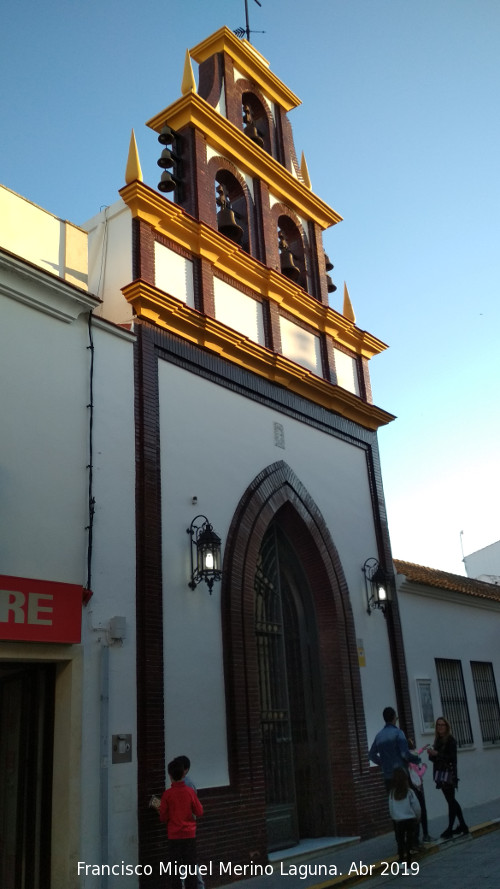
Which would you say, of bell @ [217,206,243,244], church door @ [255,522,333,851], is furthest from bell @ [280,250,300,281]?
church door @ [255,522,333,851]

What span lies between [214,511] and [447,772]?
15.5 ft

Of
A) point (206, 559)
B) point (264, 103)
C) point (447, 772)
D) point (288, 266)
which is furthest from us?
point (264, 103)

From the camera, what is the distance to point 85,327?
368 inches

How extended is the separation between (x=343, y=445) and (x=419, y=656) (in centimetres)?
393

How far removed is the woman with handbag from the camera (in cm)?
1066

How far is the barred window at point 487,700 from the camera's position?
15383 millimetres

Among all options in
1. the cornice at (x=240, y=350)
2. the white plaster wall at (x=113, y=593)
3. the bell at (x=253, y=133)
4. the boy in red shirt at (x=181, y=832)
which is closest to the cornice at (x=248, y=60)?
the bell at (x=253, y=133)

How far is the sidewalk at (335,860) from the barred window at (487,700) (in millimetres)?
3312

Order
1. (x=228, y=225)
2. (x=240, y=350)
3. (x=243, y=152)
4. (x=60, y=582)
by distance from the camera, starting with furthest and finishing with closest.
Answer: (x=243, y=152) < (x=228, y=225) < (x=240, y=350) < (x=60, y=582)

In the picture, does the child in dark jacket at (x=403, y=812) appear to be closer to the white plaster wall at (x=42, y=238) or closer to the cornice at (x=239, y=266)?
the white plaster wall at (x=42, y=238)

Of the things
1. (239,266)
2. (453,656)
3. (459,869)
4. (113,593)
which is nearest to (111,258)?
(239,266)

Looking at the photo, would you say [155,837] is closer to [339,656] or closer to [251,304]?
[339,656]

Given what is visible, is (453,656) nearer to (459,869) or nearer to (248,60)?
(459,869)

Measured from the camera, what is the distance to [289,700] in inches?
452
